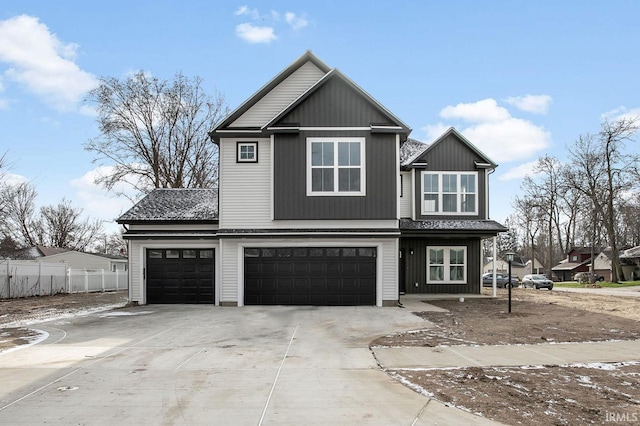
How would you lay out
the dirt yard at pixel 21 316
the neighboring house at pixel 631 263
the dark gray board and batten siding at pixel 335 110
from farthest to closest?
the neighboring house at pixel 631 263, the dark gray board and batten siding at pixel 335 110, the dirt yard at pixel 21 316

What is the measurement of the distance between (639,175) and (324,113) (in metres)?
33.4

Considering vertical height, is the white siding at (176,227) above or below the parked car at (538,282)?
above

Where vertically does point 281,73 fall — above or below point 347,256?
above

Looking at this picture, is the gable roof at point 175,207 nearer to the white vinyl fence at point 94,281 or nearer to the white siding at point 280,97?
the white siding at point 280,97

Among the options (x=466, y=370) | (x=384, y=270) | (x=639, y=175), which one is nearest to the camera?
(x=466, y=370)

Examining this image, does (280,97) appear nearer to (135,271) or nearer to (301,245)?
(301,245)

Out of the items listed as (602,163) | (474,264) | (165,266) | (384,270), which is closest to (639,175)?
(602,163)

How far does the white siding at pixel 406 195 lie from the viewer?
22.2 metres

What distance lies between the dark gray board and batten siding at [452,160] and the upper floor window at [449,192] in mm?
180

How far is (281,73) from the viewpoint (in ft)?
62.5

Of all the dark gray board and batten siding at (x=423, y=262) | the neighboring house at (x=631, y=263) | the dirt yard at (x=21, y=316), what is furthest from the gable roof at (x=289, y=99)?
the neighboring house at (x=631, y=263)

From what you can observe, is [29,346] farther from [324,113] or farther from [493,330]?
[324,113]

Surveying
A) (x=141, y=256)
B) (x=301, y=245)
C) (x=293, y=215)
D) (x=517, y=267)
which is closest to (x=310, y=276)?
(x=301, y=245)

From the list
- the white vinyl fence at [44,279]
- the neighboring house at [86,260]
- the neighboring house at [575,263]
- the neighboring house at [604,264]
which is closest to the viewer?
the white vinyl fence at [44,279]
